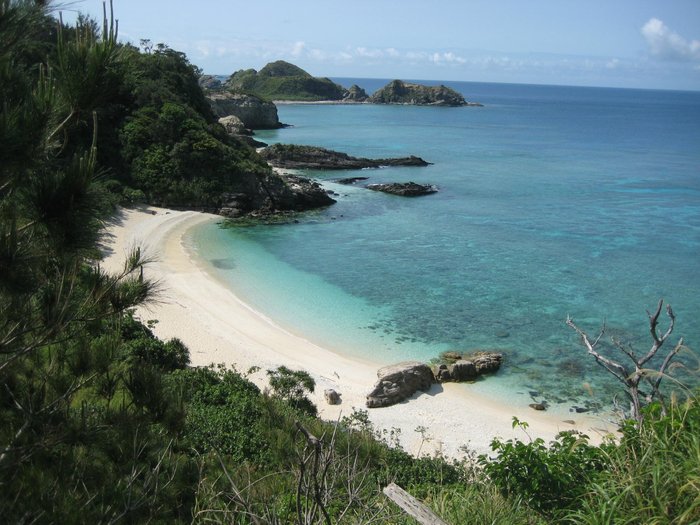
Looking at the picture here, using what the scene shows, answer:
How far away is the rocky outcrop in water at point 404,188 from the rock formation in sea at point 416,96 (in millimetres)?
111661

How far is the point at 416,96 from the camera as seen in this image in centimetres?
15575

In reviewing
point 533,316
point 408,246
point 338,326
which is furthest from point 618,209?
point 338,326

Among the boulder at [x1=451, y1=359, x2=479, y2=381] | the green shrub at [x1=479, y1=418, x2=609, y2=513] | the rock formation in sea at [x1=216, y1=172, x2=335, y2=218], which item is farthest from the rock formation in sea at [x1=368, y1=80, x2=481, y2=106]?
the green shrub at [x1=479, y1=418, x2=609, y2=513]

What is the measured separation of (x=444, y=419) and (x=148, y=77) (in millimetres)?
36448

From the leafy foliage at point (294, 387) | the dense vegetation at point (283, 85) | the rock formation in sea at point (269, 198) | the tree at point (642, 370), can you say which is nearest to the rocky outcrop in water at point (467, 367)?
the leafy foliage at point (294, 387)

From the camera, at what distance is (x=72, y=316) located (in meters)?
5.32

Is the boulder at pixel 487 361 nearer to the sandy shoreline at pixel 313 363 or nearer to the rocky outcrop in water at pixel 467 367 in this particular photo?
the rocky outcrop in water at pixel 467 367

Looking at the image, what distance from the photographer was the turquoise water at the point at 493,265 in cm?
2077

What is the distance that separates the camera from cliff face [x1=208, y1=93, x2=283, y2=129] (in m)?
81.1

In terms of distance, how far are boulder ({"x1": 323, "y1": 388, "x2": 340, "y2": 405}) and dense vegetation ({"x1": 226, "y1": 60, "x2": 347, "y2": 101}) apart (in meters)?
141

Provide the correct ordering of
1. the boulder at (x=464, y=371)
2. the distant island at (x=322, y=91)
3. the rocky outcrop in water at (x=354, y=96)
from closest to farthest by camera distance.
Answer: the boulder at (x=464, y=371) < the distant island at (x=322, y=91) < the rocky outcrop in water at (x=354, y=96)

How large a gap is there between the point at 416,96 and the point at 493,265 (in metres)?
134

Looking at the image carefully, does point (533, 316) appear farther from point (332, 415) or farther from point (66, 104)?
point (66, 104)

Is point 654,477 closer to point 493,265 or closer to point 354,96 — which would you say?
point 493,265
